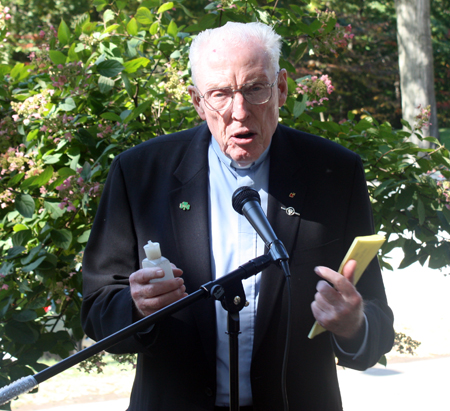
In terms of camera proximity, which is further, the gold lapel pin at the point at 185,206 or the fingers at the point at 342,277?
the gold lapel pin at the point at 185,206

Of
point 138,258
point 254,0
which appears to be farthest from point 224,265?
point 254,0

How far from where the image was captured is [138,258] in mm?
1904

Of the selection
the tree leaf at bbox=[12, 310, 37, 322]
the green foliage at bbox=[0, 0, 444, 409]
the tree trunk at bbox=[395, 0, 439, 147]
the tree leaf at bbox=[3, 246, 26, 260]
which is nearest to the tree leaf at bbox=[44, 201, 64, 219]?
the green foliage at bbox=[0, 0, 444, 409]

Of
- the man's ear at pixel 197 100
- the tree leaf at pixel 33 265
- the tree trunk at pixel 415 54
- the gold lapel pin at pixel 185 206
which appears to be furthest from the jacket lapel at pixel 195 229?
the tree trunk at pixel 415 54

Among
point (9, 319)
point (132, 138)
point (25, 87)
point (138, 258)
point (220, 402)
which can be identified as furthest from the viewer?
point (25, 87)

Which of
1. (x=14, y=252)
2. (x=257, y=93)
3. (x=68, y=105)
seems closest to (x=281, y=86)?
(x=257, y=93)

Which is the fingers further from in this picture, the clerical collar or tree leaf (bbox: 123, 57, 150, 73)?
tree leaf (bbox: 123, 57, 150, 73)

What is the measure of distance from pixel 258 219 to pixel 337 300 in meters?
0.31

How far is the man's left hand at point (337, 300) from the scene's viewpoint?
1335 mm

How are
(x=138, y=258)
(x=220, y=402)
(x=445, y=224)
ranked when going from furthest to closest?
(x=445, y=224) < (x=138, y=258) < (x=220, y=402)

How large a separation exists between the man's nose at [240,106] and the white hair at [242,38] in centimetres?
18

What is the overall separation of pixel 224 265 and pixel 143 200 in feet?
1.30

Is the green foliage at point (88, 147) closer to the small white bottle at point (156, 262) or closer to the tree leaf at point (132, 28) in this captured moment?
the tree leaf at point (132, 28)

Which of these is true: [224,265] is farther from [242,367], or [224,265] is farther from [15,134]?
[15,134]
